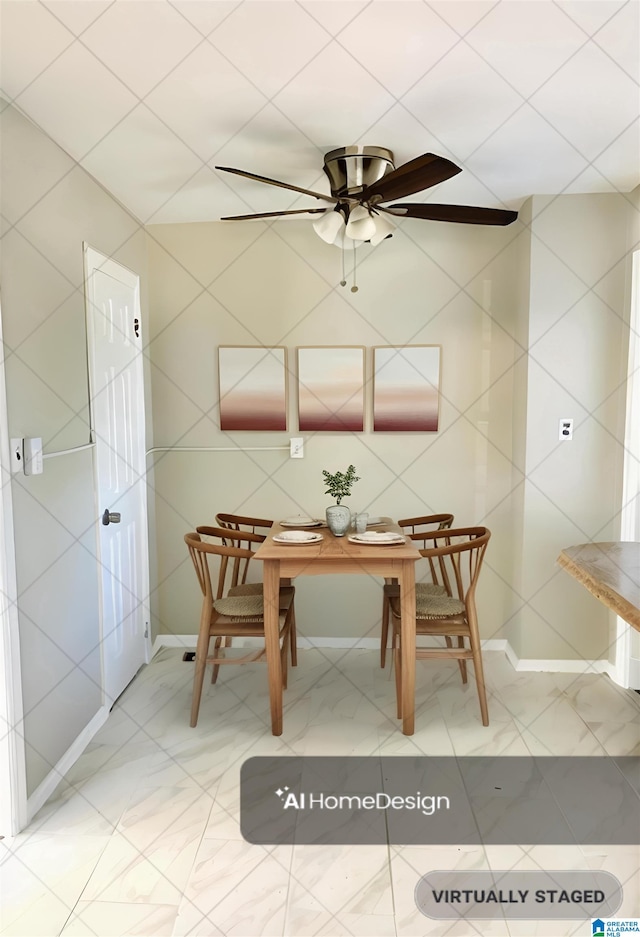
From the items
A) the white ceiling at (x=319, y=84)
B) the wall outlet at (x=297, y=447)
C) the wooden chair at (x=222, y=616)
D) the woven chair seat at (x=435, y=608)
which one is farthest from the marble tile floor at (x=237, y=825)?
the white ceiling at (x=319, y=84)

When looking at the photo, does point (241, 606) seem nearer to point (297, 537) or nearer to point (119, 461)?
point (297, 537)

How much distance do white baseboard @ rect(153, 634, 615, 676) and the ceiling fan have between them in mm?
2175

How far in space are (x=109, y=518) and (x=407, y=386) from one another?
1.69 meters

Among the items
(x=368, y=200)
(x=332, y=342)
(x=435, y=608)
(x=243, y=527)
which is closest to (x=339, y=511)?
(x=435, y=608)

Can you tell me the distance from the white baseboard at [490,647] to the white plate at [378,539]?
97cm

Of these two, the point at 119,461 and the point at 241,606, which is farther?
the point at 119,461

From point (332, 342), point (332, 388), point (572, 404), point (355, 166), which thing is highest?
point (355, 166)

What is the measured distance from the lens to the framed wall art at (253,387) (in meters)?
3.48

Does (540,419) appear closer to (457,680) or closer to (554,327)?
(554,327)

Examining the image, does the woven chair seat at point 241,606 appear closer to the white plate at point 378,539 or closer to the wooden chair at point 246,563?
the wooden chair at point 246,563
